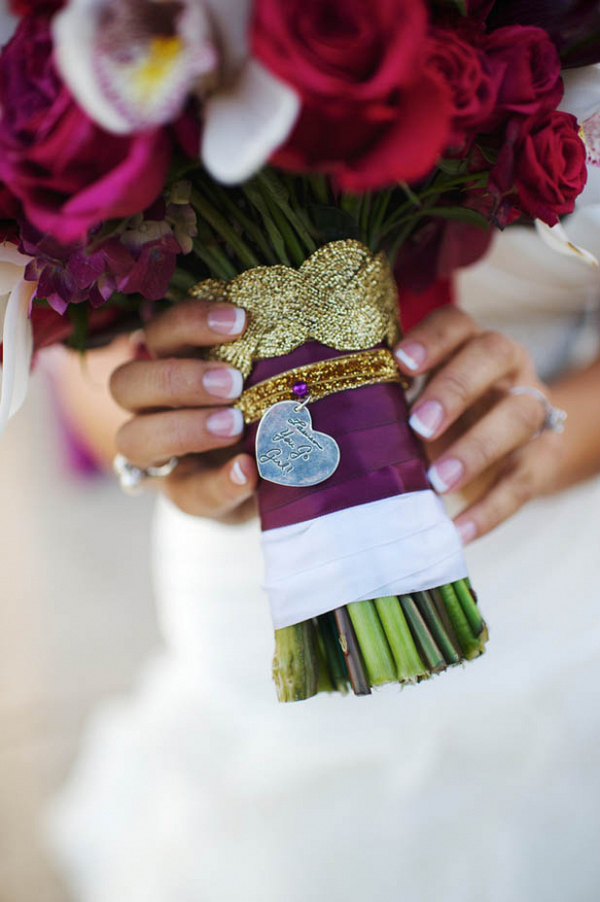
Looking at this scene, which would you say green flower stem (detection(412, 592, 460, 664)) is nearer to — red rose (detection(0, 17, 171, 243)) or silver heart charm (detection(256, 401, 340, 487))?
silver heart charm (detection(256, 401, 340, 487))

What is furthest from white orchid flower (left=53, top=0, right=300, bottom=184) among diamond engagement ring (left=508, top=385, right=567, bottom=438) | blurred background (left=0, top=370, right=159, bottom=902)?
blurred background (left=0, top=370, right=159, bottom=902)

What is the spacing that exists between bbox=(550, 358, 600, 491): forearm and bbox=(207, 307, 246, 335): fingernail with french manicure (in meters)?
0.46

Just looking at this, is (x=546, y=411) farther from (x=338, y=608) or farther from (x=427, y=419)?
(x=338, y=608)

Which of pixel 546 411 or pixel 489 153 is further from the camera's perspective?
pixel 546 411

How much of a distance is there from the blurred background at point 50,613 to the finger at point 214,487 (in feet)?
2.78

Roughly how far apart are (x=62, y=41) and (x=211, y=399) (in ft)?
0.85

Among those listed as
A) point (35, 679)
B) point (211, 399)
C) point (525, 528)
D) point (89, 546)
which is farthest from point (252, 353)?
point (89, 546)

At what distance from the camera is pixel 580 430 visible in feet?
2.68

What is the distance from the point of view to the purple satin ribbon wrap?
0.47 meters

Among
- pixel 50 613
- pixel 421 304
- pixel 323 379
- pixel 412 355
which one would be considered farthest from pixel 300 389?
pixel 50 613

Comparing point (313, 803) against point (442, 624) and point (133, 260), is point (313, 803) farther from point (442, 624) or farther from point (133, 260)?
point (133, 260)

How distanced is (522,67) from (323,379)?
212 millimetres

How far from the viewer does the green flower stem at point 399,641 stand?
456mm

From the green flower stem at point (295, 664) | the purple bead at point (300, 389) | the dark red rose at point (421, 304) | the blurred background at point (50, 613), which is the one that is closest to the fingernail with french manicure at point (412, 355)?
the purple bead at point (300, 389)
